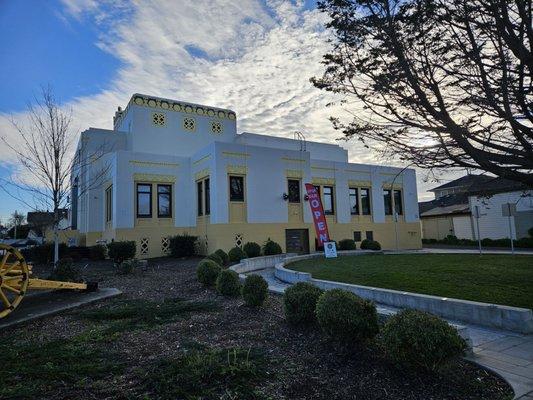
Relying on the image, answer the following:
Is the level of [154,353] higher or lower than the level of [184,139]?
lower

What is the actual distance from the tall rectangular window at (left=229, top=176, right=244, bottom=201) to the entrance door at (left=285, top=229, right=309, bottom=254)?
12.0ft

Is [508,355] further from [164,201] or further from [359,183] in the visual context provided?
[359,183]

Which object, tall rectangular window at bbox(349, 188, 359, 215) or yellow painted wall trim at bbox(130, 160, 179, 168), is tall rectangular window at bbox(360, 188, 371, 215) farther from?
yellow painted wall trim at bbox(130, 160, 179, 168)

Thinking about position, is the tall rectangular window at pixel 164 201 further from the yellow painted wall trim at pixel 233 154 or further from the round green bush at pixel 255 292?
the round green bush at pixel 255 292

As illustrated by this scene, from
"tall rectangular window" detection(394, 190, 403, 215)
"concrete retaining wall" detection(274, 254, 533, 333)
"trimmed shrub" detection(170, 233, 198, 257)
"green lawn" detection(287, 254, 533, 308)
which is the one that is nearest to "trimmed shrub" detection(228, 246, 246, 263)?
"trimmed shrub" detection(170, 233, 198, 257)

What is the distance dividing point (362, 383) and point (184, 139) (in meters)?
22.6

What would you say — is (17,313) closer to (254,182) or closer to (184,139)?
(254,182)

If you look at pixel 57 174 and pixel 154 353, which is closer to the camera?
pixel 154 353

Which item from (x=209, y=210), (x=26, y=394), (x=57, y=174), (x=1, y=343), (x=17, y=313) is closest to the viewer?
(x=26, y=394)

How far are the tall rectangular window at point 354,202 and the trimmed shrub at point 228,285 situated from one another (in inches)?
750

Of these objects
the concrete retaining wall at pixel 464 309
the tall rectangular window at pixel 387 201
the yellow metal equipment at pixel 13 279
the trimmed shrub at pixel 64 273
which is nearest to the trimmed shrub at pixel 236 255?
the trimmed shrub at pixel 64 273

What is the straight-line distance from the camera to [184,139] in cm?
2473


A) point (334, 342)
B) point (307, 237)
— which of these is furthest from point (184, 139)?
point (334, 342)

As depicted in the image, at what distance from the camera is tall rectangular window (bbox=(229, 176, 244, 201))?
20400 mm
